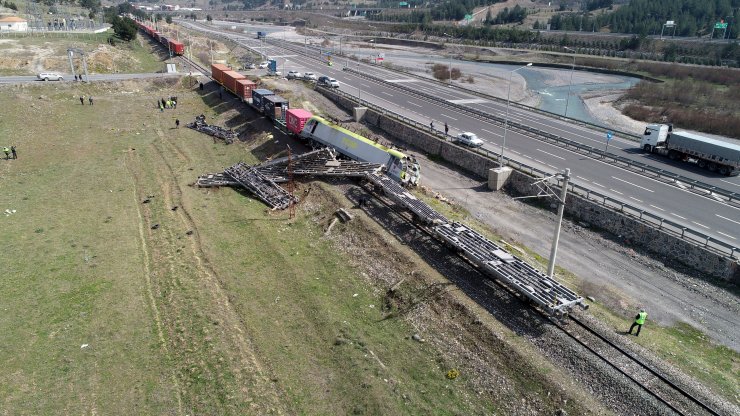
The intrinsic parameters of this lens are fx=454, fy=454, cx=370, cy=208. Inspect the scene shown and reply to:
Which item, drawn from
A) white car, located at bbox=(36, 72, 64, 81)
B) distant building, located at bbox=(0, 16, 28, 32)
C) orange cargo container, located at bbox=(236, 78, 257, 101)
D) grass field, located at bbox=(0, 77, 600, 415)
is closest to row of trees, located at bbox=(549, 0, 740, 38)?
orange cargo container, located at bbox=(236, 78, 257, 101)

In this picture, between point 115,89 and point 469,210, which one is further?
point 115,89

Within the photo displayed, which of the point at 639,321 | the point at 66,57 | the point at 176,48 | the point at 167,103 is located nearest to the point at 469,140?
the point at 639,321

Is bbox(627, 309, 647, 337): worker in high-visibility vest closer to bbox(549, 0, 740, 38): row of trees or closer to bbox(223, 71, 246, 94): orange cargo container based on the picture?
bbox(223, 71, 246, 94): orange cargo container

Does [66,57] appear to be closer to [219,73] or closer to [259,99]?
[219,73]

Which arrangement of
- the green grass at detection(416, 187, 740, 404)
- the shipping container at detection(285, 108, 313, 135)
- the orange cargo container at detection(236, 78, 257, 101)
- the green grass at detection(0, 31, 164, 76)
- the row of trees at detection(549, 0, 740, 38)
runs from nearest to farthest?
the green grass at detection(416, 187, 740, 404)
the shipping container at detection(285, 108, 313, 135)
the orange cargo container at detection(236, 78, 257, 101)
the green grass at detection(0, 31, 164, 76)
the row of trees at detection(549, 0, 740, 38)

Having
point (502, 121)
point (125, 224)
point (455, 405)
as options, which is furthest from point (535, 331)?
point (502, 121)

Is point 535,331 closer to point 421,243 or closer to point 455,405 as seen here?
point 455,405
